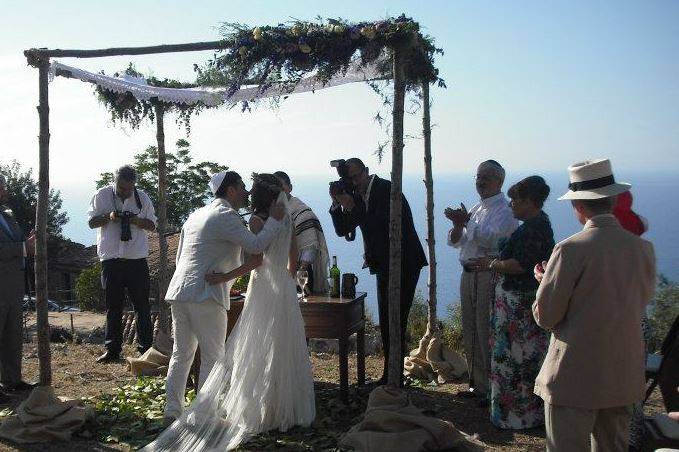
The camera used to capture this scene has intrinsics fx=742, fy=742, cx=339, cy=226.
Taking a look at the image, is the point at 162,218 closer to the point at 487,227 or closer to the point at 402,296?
the point at 402,296

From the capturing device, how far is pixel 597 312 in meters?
3.31

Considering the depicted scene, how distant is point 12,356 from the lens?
7004mm

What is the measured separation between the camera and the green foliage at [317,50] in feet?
18.0

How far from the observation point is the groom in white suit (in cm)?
534

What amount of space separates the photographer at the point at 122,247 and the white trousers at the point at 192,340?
2905 mm

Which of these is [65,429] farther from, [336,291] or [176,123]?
[176,123]

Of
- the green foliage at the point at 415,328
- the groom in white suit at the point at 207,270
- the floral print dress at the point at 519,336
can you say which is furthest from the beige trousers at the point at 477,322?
the green foliage at the point at 415,328

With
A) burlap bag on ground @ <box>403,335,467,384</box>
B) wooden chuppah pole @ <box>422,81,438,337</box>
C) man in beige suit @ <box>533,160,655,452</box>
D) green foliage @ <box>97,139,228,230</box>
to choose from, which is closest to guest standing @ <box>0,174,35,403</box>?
burlap bag on ground @ <box>403,335,467,384</box>

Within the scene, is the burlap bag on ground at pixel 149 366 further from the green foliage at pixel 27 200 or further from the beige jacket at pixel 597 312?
the green foliage at pixel 27 200

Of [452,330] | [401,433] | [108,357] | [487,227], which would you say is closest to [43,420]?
[401,433]

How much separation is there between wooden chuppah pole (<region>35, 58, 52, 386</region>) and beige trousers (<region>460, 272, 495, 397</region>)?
3456mm

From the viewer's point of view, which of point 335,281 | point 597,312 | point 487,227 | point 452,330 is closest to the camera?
point 597,312

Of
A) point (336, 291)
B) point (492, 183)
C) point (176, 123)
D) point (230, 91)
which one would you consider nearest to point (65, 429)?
point (336, 291)

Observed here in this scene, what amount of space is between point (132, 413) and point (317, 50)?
3276 millimetres
